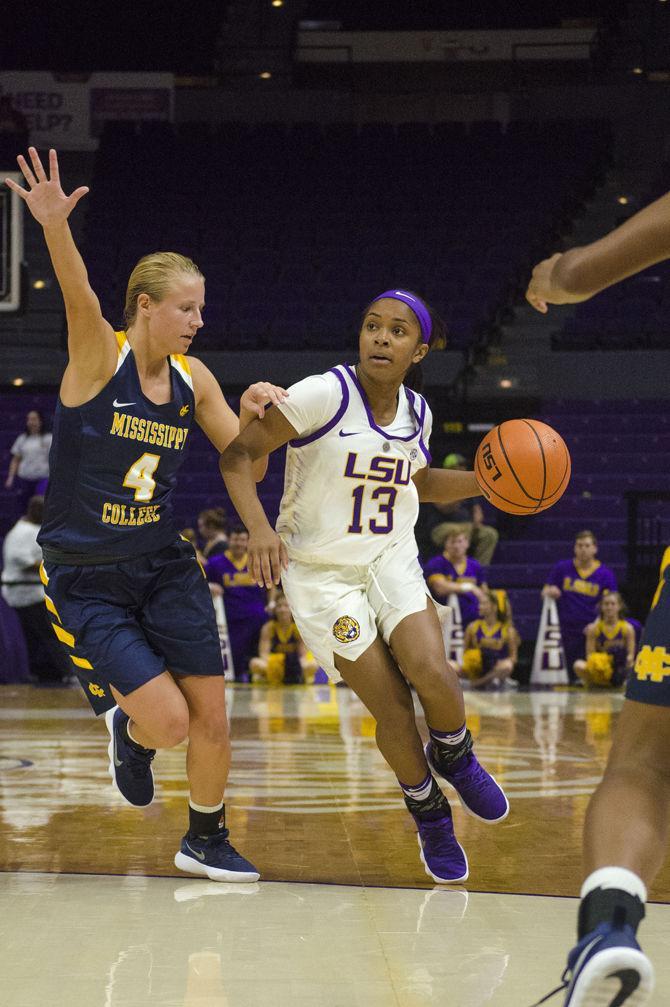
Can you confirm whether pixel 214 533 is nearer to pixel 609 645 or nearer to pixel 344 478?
pixel 609 645

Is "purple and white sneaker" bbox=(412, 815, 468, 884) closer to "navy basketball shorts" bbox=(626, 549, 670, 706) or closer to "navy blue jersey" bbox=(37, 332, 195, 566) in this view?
"navy blue jersey" bbox=(37, 332, 195, 566)

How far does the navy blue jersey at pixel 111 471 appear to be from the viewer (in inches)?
144

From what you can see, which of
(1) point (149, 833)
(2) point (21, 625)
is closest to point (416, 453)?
(1) point (149, 833)

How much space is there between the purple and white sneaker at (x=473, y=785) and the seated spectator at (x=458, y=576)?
7.08 meters

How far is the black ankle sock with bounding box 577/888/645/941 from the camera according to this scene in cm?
199

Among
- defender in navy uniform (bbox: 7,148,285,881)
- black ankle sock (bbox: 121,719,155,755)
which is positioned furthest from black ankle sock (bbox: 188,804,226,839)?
black ankle sock (bbox: 121,719,155,755)

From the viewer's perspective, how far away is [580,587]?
37.6ft

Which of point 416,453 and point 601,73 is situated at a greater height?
point 601,73

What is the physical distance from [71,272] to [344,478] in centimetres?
109

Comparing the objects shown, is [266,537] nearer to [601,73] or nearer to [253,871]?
[253,871]

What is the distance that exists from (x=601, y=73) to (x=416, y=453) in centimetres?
1842

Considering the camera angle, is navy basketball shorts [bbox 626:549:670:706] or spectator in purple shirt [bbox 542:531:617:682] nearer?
navy basketball shorts [bbox 626:549:670:706]

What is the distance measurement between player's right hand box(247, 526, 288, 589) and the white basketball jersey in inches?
16.9

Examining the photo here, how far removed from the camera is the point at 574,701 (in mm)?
10031
